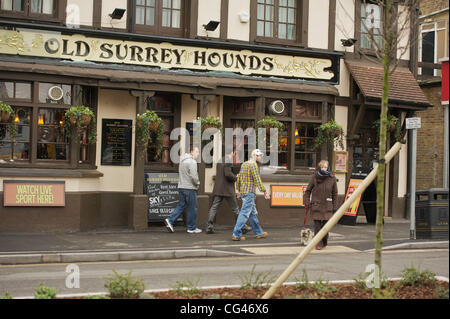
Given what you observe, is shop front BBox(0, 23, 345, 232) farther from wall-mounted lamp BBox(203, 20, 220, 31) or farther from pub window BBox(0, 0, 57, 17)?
pub window BBox(0, 0, 57, 17)

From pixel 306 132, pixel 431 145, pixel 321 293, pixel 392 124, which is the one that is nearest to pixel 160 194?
pixel 306 132

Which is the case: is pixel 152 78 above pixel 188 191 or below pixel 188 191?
above

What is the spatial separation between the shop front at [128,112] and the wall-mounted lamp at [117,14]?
0.64m

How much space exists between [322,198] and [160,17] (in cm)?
→ 681

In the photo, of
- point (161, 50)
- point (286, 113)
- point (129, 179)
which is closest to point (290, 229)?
point (286, 113)

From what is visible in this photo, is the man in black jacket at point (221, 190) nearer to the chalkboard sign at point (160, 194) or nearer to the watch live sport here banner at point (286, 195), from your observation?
the chalkboard sign at point (160, 194)

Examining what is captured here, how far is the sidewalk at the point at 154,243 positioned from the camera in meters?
11.7

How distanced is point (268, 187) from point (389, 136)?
4419 mm

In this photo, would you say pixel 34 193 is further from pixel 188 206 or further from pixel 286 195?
pixel 286 195

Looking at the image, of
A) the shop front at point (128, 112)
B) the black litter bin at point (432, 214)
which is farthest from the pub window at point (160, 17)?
the black litter bin at point (432, 214)

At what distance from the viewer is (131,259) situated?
11.9m

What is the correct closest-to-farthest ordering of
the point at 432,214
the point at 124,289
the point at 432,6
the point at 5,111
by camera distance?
the point at 124,289 < the point at 432,214 < the point at 5,111 < the point at 432,6

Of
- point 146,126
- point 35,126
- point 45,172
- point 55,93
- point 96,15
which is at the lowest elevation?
point 45,172

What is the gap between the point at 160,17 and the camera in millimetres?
16953
